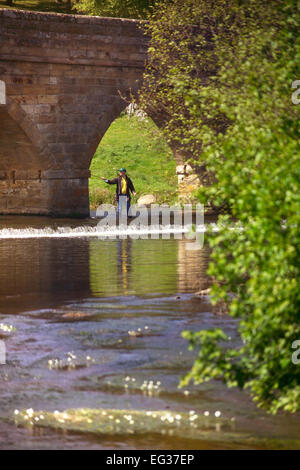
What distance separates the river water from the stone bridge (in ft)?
40.6

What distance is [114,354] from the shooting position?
9.90m

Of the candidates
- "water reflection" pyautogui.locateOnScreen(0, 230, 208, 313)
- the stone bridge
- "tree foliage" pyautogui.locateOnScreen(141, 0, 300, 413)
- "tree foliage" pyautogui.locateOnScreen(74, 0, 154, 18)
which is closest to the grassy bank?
"tree foliage" pyautogui.locateOnScreen(74, 0, 154, 18)

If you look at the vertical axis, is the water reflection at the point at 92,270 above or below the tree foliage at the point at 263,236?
below

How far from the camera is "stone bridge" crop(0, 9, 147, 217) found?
96.8 ft

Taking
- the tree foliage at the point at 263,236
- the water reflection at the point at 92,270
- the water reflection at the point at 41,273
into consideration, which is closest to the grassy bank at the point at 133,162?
the water reflection at the point at 41,273

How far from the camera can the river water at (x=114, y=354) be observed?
7457 mm

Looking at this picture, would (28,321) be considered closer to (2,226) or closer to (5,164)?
(2,226)

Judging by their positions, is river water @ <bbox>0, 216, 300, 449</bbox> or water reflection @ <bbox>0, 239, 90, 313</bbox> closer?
river water @ <bbox>0, 216, 300, 449</bbox>

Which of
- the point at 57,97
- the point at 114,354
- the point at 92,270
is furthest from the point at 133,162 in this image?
the point at 114,354

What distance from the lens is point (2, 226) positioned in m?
28.5

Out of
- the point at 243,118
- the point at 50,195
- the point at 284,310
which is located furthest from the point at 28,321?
the point at 50,195

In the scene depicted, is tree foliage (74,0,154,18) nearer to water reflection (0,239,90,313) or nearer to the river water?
Answer: water reflection (0,239,90,313)

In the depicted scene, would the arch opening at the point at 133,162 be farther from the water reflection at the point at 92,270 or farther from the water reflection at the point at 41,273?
the water reflection at the point at 92,270

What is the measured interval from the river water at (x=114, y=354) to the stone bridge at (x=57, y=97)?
12.4 meters
